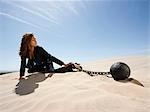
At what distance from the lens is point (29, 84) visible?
640cm

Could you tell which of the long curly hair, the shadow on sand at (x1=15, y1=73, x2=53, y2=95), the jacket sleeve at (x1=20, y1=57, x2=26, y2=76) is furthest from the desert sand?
the long curly hair

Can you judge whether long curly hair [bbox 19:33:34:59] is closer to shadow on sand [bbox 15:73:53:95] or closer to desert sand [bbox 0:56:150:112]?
shadow on sand [bbox 15:73:53:95]

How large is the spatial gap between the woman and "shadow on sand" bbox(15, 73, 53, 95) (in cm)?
58

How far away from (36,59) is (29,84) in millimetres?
1686

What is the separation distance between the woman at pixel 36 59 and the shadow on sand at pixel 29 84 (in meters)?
0.58

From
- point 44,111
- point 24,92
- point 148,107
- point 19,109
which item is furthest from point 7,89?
point 148,107

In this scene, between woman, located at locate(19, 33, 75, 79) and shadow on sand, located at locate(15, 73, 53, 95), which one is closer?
shadow on sand, located at locate(15, 73, 53, 95)

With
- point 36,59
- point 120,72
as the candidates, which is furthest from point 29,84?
point 120,72

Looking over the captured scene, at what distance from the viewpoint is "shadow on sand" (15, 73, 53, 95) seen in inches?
231

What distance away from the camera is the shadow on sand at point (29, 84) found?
5.87 meters

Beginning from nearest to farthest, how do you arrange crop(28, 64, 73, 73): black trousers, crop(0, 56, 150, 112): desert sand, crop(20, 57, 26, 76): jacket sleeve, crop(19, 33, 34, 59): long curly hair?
crop(0, 56, 150, 112): desert sand → crop(19, 33, 34, 59): long curly hair → crop(20, 57, 26, 76): jacket sleeve → crop(28, 64, 73, 73): black trousers

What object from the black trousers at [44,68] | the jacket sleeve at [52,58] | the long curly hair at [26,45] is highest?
the long curly hair at [26,45]

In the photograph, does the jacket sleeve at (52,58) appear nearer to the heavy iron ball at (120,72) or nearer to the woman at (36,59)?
the woman at (36,59)

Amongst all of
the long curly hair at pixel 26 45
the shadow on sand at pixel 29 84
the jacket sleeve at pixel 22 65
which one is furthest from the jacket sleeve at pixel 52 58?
the shadow on sand at pixel 29 84
